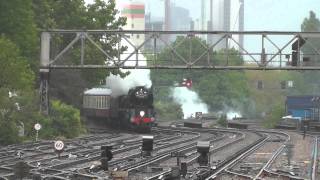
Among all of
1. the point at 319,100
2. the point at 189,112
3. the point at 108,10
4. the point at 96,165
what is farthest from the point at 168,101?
the point at 96,165

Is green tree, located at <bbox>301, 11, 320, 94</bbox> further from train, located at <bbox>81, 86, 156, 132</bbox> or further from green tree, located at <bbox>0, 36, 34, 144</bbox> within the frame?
green tree, located at <bbox>0, 36, 34, 144</bbox>

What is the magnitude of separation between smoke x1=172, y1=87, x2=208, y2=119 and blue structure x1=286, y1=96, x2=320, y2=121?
31.7 m

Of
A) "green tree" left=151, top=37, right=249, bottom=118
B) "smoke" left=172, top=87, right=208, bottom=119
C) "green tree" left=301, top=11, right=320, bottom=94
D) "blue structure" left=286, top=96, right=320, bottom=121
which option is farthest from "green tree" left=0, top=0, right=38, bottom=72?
"green tree" left=301, top=11, right=320, bottom=94

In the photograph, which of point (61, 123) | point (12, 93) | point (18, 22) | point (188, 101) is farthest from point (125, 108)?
point (188, 101)

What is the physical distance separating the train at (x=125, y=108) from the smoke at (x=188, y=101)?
6133cm

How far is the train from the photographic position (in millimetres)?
51750

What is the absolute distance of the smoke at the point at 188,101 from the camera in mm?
123469

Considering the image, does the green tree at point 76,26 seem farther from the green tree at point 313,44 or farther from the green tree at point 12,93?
the green tree at point 313,44

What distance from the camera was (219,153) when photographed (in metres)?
32.8

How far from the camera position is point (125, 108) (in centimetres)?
5259

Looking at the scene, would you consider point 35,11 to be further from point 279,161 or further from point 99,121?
point 279,161

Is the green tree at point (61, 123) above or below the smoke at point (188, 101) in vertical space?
below

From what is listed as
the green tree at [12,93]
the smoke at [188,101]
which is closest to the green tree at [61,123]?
the green tree at [12,93]

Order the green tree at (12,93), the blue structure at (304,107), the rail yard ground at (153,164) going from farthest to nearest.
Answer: the blue structure at (304,107) → the green tree at (12,93) → the rail yard ground at (153,164)
